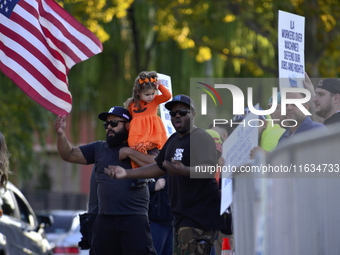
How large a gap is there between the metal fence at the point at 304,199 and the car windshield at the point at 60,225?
42.4 feet

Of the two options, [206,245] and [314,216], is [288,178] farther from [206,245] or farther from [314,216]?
[206,245]

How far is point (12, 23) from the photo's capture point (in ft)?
25.3

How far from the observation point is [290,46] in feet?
25.5

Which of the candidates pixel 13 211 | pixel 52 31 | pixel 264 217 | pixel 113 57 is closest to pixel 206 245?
pixel 264 217

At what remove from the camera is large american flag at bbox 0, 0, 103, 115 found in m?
7.53

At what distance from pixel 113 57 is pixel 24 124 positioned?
3754mm

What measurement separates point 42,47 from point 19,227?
2.79m

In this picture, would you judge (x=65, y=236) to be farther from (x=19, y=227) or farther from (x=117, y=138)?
(x=117, y=138)

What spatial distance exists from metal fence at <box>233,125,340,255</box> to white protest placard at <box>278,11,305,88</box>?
267 centimetres

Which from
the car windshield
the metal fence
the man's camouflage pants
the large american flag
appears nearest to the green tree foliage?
the car windshield

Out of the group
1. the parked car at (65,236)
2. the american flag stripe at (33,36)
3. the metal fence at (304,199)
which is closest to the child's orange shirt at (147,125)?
the american flag stripe at (33,36)

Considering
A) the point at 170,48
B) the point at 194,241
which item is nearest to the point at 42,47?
the point at 194,241

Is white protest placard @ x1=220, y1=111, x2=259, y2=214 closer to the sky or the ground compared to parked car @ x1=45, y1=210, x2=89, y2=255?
closer to the sky

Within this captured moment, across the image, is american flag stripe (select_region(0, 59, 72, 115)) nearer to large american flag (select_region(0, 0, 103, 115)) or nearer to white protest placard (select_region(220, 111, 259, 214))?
large american flag (select_region(0, 0, 103, 115))
